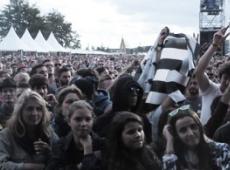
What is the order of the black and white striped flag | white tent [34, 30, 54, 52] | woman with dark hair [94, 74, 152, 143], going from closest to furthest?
woman with dark hair [94, 74, 152, 143] < the black and white striped flag < white tent [34, 30, 54, 52]

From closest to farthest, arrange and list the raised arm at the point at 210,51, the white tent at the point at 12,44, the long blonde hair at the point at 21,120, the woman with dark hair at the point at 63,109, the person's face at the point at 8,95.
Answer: the long blonde hair at the point at 21,120
the raised arm at the point at 210,51
the woman with dark hair at the point at 63,109
the person's face at the point at 8,95
the white tent at the point at 12,44

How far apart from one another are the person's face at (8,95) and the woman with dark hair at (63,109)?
1005 mm

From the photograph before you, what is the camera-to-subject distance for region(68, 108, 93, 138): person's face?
403 centimetres

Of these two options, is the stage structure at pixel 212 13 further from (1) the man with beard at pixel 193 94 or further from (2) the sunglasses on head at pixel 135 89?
(2) the sunglasses on head at pixel 135 89

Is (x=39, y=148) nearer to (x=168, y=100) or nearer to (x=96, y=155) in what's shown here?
(x=96, y=155)

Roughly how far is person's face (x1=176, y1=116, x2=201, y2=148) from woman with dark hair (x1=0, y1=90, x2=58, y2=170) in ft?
3.98

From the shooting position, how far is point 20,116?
448 cm

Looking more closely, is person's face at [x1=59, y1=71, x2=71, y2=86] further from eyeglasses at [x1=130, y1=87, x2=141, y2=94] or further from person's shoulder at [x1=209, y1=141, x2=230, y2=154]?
person's shoulder at [x1=209, y1=141, x2=230, y2=154]

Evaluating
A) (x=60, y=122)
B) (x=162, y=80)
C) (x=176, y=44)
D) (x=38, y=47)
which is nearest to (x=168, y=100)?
(x=162, y=80)

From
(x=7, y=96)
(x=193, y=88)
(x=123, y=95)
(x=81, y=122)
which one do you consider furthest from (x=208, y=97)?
(x=7, y=96)

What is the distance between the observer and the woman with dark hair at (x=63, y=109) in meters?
4.98

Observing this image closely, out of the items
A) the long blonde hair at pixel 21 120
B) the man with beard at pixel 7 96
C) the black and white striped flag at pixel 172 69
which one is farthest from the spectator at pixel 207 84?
the man with beard at pixel 7 96

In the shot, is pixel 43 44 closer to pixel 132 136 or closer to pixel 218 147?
pixel 132 136

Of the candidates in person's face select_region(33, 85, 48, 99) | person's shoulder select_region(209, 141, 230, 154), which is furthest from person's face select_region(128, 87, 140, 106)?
person's face select_region(33, 85, 48, 99)
